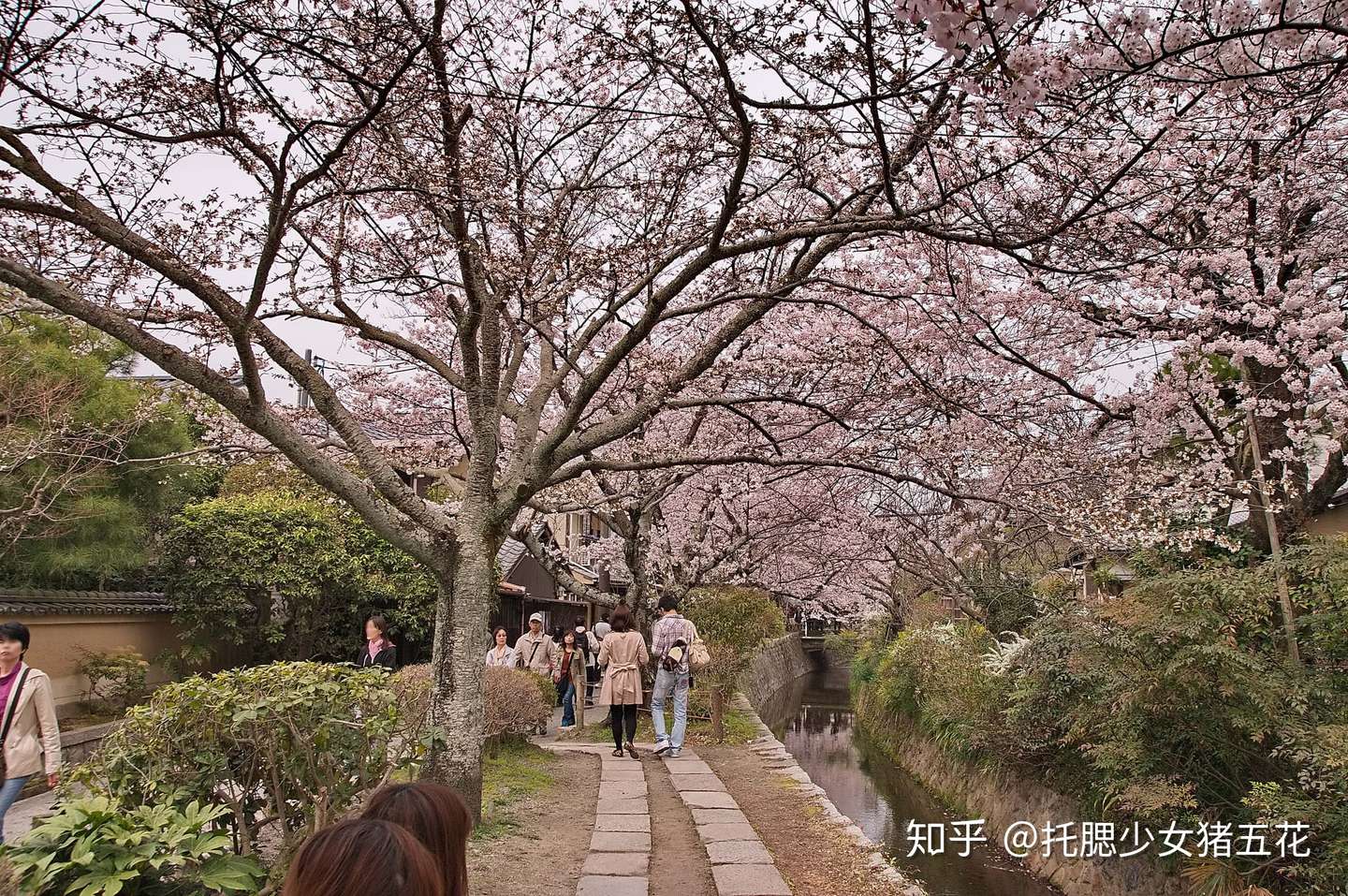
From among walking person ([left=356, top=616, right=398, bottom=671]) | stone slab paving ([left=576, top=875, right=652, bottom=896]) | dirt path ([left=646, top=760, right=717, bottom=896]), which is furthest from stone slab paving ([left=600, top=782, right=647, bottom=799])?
stone slab paving ([left=576, top=875, right=652, bottom=896])

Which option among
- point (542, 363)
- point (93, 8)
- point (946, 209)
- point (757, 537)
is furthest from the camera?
point (757, 537)

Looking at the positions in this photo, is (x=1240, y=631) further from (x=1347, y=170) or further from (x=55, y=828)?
(x=55, y=828)

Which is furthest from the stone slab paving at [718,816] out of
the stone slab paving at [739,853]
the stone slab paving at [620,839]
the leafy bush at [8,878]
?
the leafy bush at [8,878]

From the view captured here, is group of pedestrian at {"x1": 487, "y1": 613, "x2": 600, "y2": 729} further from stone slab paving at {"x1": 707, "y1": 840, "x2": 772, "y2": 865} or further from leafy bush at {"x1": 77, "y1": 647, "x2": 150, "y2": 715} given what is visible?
stone slab paving at {"x1": 707, "y1": 840, "x2": 772, "y2": 865}

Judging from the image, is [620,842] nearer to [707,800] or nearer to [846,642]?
[707,800]

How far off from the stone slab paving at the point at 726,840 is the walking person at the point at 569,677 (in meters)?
3.80

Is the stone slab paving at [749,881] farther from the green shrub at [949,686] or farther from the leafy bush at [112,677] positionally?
the leafy bush at [112,677]

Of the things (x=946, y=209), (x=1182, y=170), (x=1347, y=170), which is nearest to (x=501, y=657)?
(x=946, y=209)

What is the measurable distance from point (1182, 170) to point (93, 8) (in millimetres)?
6519

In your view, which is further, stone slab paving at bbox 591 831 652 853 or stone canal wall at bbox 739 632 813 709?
stone canal wall at bbox 739 632 813 709

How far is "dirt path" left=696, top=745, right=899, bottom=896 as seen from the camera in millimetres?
5520

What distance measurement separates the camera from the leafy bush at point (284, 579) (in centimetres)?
1275

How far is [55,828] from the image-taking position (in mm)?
3137

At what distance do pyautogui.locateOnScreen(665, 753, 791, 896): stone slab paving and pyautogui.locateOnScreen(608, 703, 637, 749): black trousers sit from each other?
3.26ft
